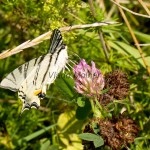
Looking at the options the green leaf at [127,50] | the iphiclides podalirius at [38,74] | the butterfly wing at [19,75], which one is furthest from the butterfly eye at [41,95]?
the green leaf at [127,50]

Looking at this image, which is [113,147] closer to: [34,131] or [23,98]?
[23,98]

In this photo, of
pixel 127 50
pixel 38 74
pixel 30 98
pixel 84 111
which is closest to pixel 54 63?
pixel 38 74

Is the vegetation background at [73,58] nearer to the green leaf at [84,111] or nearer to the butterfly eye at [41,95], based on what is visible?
the butterfly eye at [41,95]

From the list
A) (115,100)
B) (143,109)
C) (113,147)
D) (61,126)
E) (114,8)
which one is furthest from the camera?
(114,8)

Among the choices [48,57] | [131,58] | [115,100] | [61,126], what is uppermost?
[48,57]

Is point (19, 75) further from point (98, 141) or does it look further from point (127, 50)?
point (127, 50)

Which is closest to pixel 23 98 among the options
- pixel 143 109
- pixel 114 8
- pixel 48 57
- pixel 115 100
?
pixel 48 57

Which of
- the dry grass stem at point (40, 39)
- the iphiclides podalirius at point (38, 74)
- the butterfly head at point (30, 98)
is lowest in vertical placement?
the butterfly head at point (30, 98)
